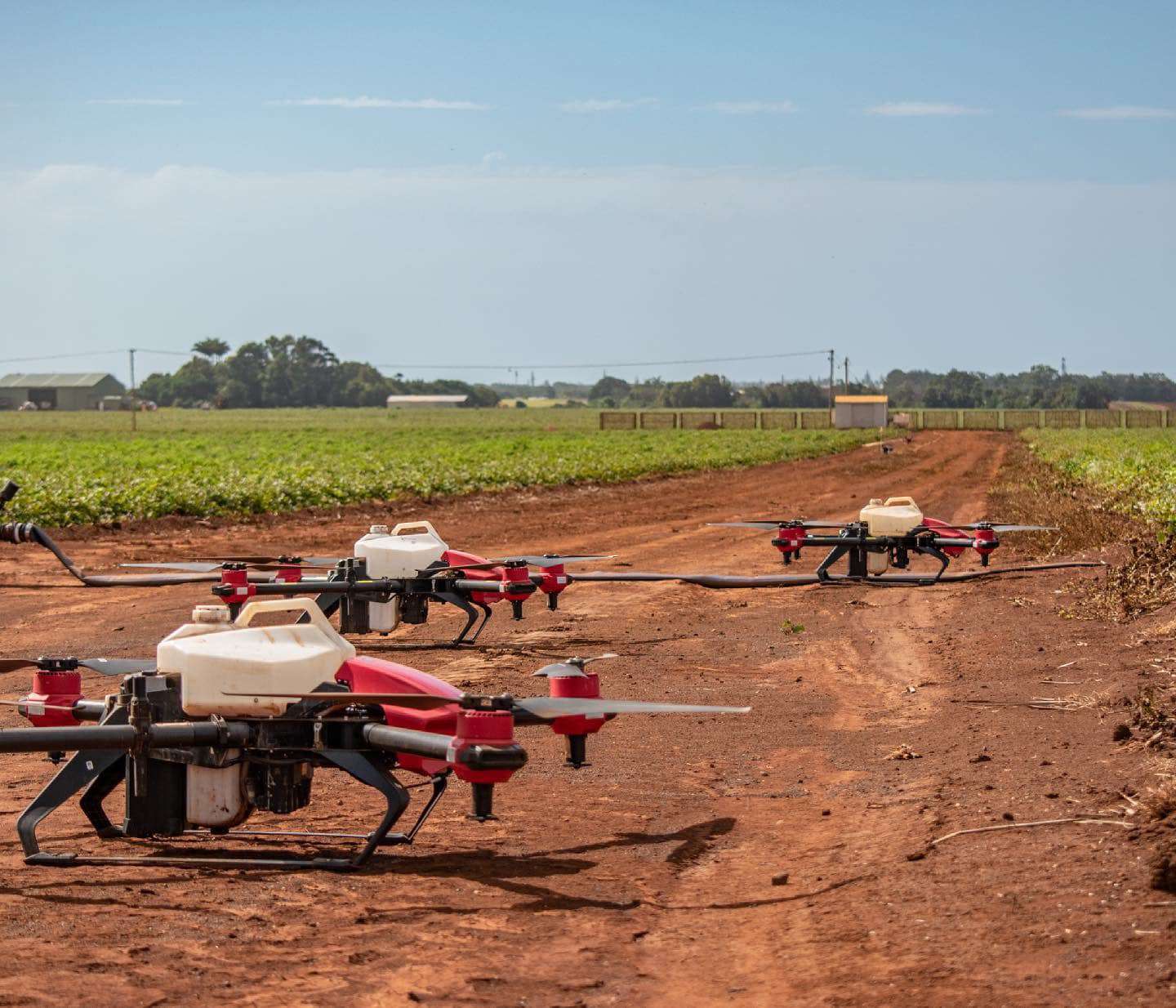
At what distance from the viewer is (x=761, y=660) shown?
12.5m

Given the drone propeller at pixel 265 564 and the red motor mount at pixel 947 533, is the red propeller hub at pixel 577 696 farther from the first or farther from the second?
the red motor mount at pixel 947 533

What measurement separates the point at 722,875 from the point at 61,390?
179m

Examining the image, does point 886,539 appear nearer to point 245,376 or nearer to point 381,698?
point 381,698

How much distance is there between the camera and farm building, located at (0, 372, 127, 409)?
173m

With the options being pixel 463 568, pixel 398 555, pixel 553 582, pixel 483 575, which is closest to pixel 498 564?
pixel 463 568

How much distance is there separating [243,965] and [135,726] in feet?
4.53

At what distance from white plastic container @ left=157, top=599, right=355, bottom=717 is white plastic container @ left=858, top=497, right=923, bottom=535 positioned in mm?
9363

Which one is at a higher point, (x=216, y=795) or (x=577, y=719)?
(x=577, y=719)

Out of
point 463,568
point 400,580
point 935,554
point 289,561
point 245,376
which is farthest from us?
point 245,376

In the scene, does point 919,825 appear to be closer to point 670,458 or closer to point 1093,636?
point 1093,636

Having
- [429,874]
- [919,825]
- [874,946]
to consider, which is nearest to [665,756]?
[919,825]

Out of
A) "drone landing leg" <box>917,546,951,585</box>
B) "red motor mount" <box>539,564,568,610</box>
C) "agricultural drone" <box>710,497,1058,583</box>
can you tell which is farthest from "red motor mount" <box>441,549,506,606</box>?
"drone landing leg" <box>917,546,951,585</box>

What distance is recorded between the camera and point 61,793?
6.67 meters

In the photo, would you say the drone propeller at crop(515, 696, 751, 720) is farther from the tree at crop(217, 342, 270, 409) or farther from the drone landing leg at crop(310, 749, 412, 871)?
the tree at crop(217, 342, 270, 409)
